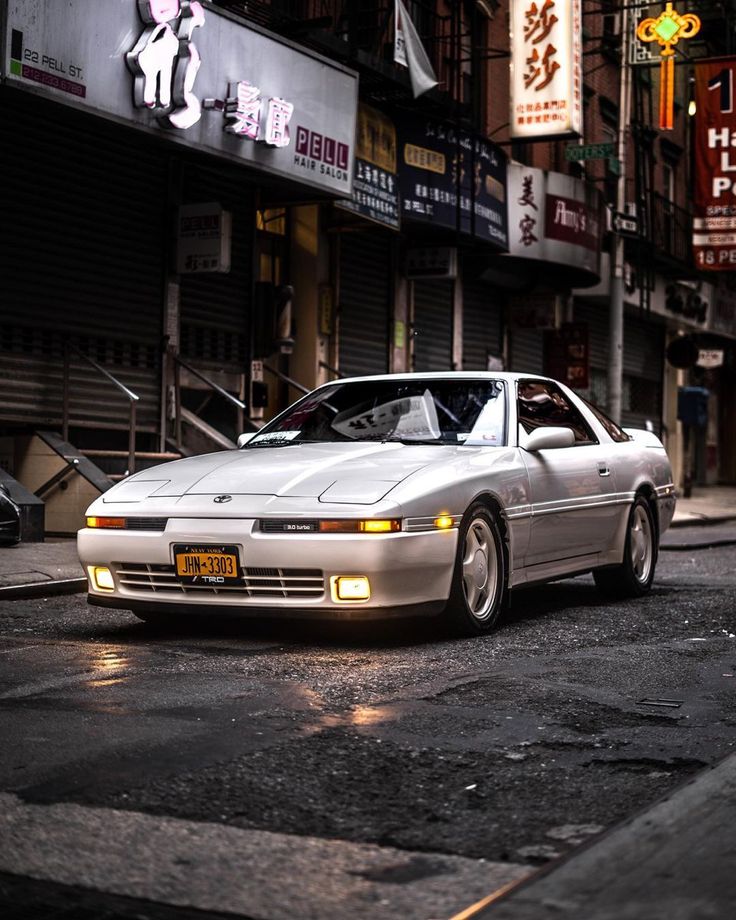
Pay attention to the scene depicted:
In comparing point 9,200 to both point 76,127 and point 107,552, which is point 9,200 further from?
point 107,552

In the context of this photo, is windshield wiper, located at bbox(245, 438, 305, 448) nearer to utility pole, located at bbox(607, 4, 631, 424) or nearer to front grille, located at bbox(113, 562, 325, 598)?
front grille, located at bbox(113, 562, 325, 598)

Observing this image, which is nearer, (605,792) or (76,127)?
(605,792)

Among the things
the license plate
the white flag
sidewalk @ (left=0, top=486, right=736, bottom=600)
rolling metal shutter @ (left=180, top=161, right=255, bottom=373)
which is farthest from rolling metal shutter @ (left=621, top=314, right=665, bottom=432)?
the license plate

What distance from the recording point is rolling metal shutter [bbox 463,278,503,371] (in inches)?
925

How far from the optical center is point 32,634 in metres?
7.38

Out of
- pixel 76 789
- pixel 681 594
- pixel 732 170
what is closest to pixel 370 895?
pixel 76 789

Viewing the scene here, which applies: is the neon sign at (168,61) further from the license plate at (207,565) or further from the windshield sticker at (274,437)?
the license plate at (207,565)

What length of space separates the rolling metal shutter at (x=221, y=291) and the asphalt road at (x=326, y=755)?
9.15m

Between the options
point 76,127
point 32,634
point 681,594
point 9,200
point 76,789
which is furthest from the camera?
point 76,127

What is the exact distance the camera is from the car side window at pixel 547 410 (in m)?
8.54

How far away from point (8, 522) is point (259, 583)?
5.40m

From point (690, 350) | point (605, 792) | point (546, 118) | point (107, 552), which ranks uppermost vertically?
point (546, 118)

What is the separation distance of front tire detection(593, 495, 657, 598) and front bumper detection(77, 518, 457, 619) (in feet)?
8.72

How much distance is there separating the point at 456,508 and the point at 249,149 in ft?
28.1
